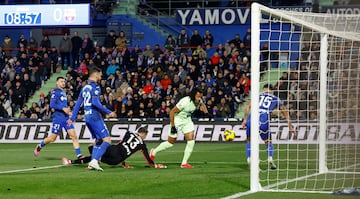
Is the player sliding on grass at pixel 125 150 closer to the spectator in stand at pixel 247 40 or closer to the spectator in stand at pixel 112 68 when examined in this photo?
the spectator in stand at pixel 247 40

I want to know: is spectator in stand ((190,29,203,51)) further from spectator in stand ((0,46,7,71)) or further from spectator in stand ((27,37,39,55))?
spectator in stand ((0,46,7,71))

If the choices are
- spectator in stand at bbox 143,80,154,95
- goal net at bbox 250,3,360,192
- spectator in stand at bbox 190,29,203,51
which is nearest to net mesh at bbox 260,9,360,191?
goal net at bbox 250,3,360,192

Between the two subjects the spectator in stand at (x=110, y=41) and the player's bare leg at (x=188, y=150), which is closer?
the player's bare leg at (x=188, y=150)

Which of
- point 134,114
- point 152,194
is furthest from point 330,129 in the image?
point 134,114

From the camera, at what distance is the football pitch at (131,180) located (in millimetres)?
14234

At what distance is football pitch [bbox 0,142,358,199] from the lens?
14.2m

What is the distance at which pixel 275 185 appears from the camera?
15930 mm

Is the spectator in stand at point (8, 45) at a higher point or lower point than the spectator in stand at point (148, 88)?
higher

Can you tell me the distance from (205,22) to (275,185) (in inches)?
1044

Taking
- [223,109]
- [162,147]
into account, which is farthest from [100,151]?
[223,109]

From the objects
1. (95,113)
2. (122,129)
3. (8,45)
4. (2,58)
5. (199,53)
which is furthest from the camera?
(8,45)

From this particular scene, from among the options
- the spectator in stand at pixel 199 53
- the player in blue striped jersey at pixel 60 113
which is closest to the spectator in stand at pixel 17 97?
the spectator in stand at pixel 199 53

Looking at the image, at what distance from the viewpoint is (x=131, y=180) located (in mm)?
16344

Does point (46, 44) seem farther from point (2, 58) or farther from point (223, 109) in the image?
point (223, 109)
